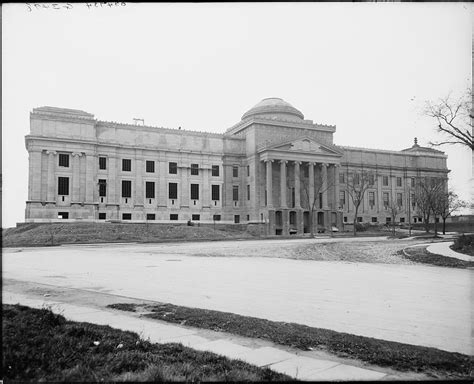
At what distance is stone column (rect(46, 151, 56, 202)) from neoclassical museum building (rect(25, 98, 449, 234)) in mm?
141

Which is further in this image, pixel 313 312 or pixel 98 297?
pixel 98 297

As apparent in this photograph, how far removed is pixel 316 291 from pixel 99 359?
9.39 metres

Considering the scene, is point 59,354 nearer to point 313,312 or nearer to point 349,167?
point 313,312

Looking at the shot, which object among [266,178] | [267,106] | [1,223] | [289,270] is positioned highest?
[267,106]

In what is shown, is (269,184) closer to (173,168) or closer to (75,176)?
(173,168)

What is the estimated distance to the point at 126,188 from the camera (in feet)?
229

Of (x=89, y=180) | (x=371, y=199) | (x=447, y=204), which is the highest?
(x=89, y=180)

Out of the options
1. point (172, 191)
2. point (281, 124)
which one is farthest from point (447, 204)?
point (172, 191)

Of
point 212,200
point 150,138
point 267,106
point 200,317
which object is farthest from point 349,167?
point 200,317

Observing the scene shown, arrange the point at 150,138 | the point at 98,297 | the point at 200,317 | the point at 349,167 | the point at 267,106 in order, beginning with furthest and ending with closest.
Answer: the point at 349,167 < the point at 267,106 < the point at 150,138 < the point at 98,297 < the point at 200,317

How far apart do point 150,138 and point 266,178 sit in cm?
2045

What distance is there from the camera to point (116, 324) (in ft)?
28.0

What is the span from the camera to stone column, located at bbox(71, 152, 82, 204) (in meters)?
64.8

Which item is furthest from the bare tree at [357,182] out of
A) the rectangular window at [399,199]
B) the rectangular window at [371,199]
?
the rectangular window at [399,199]
